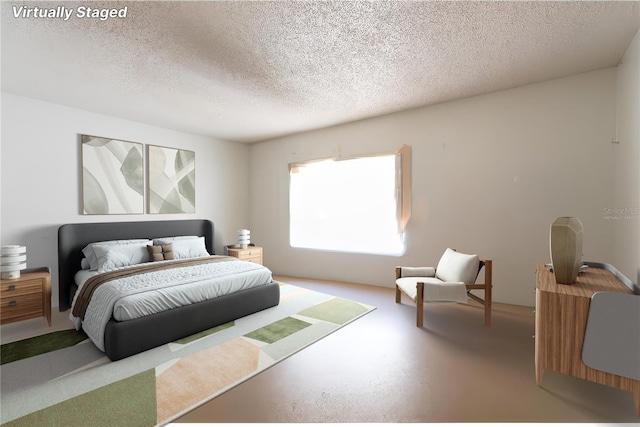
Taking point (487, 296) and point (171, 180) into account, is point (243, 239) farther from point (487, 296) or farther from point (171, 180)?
point (487, 296)

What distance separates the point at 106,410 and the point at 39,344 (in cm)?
161

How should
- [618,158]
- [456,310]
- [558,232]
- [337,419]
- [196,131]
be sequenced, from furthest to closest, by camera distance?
[196,131] → [456,310] → [618,158] → [558,232] → [337,419]

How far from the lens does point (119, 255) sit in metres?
3.98

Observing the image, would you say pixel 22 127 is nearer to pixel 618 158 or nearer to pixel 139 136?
pixel 139 136

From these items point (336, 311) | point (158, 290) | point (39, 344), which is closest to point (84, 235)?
point (39, 344)

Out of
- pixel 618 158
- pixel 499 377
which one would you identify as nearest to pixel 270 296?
pixel 499 377

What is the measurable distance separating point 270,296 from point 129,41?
3.00 m

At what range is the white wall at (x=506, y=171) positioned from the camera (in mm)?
3307

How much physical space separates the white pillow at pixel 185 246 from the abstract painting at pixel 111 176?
697 millimetres

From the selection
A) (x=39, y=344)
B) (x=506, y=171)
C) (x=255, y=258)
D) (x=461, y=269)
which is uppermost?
(x=506, y=171)

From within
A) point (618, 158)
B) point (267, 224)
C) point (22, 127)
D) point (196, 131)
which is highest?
point (196, 131)

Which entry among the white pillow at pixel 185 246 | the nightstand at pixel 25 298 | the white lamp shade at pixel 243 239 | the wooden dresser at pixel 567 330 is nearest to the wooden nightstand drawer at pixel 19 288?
the nightstand at pixel 25 298

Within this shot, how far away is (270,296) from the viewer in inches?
151

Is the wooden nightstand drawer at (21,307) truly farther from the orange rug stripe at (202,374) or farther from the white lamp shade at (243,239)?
the white lamp shade at (243,239)
